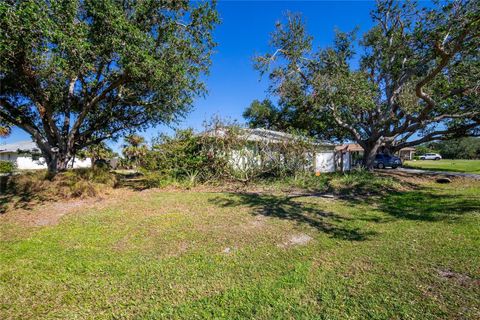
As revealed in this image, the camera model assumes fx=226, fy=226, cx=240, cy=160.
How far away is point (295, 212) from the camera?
21.5ft

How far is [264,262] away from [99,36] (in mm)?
9203

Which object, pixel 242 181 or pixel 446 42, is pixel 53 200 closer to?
pixel 242 181

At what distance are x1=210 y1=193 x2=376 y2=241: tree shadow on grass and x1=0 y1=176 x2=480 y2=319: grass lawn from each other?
0.06 metres

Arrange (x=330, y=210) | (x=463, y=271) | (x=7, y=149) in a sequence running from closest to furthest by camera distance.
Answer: (x=463, y=271) → (x=330, y=210) → (x=7, y=149)

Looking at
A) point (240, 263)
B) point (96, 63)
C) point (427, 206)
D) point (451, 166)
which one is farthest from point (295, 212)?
point (451, 166)

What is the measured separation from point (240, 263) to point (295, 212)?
332cm

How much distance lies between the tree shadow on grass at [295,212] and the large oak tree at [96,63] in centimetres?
550

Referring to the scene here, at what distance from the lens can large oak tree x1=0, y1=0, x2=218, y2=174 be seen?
269 inches

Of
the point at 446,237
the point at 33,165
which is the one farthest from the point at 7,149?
the point at 446,237

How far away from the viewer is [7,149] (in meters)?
28.2

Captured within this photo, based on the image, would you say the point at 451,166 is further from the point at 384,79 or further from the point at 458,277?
the point at 458,277

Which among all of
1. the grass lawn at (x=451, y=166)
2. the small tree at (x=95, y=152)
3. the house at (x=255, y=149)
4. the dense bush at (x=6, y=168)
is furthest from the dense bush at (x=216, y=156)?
the dense bush at (x=6, y=168)

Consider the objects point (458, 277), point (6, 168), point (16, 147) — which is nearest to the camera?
point (458, 277)

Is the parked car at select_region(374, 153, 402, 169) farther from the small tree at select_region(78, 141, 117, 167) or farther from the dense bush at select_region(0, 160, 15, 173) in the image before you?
the dense bush at select_region(0, 160, 15, 173)
